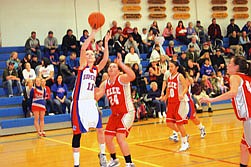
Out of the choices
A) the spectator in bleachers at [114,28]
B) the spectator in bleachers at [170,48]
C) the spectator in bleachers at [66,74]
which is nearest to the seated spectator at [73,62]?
the spectator in bleachers at [66,74]

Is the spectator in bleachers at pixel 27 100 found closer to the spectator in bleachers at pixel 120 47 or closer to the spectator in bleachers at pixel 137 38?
the spectator in bleachers at pixel 120 47

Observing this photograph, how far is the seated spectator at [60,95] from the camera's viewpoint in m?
13.0

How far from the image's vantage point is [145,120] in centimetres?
1334

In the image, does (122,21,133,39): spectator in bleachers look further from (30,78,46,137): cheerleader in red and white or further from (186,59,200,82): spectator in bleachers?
(30,78,46,137): cheerleader in red and white

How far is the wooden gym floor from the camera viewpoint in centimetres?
693

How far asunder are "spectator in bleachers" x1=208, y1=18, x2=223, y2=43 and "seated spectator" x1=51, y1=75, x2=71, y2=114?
8.82 m

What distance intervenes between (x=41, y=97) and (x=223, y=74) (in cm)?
874

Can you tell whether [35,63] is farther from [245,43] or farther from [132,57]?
[245,43]

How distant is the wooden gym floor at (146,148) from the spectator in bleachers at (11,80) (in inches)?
88.8

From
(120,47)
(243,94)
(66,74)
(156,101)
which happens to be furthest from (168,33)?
(243,94)

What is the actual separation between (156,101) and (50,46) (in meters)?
4.79

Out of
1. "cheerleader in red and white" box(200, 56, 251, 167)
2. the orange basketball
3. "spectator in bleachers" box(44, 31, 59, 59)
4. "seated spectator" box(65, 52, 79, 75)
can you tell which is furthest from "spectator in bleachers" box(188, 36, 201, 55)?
"cheerleader in red and white" box(200, 56, 251, 167)

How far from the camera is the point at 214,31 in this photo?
19.6 metres

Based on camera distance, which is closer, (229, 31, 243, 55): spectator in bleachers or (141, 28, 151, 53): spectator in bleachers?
(141, 28, 151, 53): spectator in bleachers
